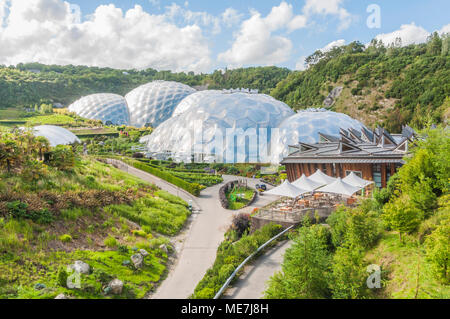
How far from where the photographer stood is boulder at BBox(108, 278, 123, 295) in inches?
460

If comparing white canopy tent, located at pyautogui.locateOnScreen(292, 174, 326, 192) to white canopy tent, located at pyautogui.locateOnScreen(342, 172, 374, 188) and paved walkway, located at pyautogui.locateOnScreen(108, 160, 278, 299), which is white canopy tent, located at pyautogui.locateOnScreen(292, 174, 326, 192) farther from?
paved walkway, located at pyautogui.locateOnScreen(108, 160, 278, 299)

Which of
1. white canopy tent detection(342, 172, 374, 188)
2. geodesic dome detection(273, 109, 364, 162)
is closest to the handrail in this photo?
white canopy tent detection(342, 172, 374, 188)

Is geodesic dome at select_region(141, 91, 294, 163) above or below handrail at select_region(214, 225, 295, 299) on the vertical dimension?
above

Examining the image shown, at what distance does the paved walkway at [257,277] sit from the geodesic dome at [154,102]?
5980 centimetres

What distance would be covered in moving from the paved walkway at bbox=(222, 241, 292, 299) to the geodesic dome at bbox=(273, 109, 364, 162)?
A: 24302mm

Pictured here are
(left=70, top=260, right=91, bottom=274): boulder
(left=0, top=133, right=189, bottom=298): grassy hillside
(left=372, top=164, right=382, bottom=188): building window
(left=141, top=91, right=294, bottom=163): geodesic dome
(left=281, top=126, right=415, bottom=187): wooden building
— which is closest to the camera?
(left=0, top=133, right=189, bottom=298): grassy hillside

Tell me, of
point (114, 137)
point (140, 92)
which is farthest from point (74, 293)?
point (140, 92)

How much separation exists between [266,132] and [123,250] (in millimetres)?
29226

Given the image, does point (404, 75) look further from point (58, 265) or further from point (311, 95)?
point (58, 265)

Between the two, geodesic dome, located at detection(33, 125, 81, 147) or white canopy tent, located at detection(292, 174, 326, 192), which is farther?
geodesic dome, located at detection(33, 125, 81, 147)

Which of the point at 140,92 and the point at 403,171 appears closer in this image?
the point at 403,171

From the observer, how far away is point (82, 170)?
2233 centimetres

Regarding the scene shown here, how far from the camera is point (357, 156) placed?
24578 millimetres
